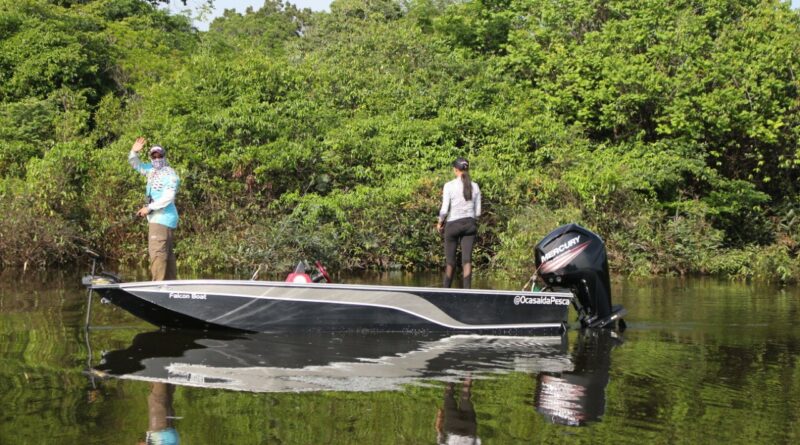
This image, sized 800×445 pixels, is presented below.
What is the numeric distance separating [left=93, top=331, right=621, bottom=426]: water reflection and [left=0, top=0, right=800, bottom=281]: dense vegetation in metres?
6.57

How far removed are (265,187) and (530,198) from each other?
192 inches

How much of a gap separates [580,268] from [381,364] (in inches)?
102

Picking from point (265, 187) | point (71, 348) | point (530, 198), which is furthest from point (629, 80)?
point (71, 348)

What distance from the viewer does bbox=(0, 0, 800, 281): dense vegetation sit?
1780cm

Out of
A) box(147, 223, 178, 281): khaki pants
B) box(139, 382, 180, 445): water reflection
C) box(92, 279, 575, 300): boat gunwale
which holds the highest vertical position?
box(147, 223, 178, 281): khaki pants

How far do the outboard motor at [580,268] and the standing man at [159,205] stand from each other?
4005 mm

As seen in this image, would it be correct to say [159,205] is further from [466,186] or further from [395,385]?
[395,385]

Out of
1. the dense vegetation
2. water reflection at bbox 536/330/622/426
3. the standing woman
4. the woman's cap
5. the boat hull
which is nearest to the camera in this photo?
water reflection at bbox 536/330/622/426

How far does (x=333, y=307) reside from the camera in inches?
409

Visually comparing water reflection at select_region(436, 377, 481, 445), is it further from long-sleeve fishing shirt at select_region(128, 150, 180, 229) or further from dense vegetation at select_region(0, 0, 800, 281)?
dense vegetation at select_region(0, 0, 800, 281)

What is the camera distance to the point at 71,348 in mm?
9523

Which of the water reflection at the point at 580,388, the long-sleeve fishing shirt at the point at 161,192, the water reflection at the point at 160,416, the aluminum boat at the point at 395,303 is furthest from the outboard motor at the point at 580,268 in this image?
the water reflection at the point at 160,416

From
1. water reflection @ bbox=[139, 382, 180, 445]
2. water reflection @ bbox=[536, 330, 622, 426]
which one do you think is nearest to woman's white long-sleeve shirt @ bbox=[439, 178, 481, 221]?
water reflection @ bbox=[536, 330, 622, 426]

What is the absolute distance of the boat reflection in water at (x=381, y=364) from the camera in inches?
308
